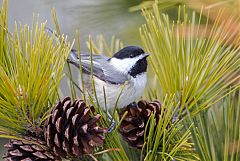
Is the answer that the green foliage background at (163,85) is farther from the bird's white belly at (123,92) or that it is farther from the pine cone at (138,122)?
the bird's white belly at (123,92)

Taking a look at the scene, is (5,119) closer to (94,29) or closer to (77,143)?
(77,143)

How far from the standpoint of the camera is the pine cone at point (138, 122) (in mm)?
893

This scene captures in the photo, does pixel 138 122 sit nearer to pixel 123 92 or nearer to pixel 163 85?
pixel 163 85

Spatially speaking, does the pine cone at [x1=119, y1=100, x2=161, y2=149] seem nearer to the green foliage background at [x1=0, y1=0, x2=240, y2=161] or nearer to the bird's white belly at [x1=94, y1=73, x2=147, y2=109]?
the green foliage background at [x1=0, y1=0, x2=240, y2=161]

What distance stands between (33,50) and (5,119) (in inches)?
4.6

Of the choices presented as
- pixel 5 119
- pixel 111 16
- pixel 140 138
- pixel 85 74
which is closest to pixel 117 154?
pixel 140 138

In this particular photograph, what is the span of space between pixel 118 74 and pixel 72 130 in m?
0.50

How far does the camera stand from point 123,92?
1.21 metres

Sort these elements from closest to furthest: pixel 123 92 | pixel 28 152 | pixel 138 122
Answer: pixel 28 152 → pixel 138 122 → pixel 123 92

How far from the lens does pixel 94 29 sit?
53.9 inches

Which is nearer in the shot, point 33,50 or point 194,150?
point 33,50

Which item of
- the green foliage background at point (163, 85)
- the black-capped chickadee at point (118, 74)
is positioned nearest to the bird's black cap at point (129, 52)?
the black-capped chickadee at point (118, 74)

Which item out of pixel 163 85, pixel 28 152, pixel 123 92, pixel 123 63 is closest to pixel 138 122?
pixel 163 85

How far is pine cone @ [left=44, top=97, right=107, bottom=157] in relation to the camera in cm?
79
